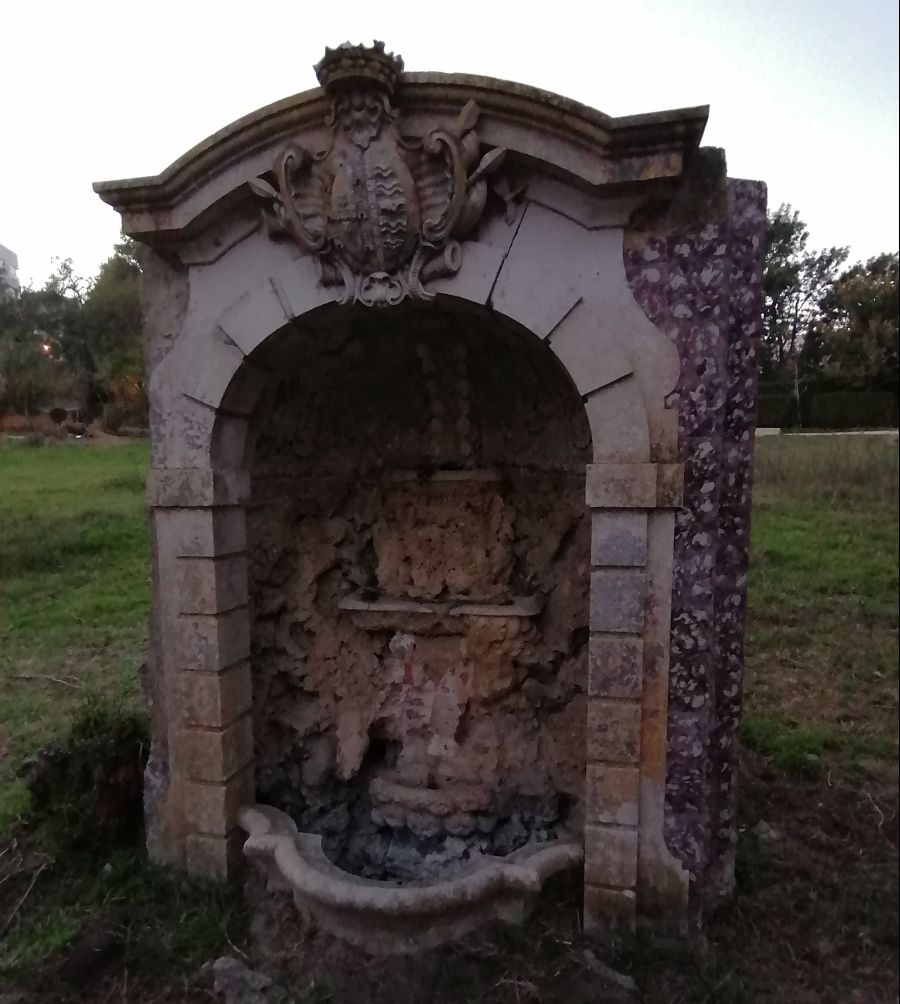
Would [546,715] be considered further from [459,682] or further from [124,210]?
[124,210]

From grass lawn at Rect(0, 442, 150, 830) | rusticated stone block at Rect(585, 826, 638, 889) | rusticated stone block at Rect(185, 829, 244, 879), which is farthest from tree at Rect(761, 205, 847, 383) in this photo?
grass lawn at Rect(0, 442, 150, 830)

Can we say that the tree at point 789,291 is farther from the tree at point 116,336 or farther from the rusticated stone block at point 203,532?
the tree at point 116,336

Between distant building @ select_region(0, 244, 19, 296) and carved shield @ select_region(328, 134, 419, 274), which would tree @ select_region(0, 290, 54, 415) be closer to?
distant building @ select_region(0, 244, 19, 296)

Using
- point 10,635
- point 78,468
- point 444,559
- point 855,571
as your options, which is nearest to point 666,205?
point 855,571

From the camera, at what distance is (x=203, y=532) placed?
3068 mm

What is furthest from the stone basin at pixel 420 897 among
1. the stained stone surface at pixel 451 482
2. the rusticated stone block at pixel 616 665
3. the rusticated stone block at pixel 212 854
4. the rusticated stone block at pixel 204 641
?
the rusticated stone block at pixel 204 641

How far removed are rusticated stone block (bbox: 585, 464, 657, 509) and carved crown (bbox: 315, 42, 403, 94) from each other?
60.4 inches

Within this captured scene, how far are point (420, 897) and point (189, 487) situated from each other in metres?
1.87

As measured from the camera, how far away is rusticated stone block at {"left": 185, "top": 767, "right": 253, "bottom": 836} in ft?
10.3

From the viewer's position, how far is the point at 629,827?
2.69 meters

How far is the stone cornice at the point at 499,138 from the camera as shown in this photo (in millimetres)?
2375

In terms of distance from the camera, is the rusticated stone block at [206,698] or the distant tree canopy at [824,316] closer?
the distant tree canopy at [824,316]

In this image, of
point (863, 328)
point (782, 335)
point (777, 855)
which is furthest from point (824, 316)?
point (777, 855)

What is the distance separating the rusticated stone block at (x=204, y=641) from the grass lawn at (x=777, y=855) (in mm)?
976
